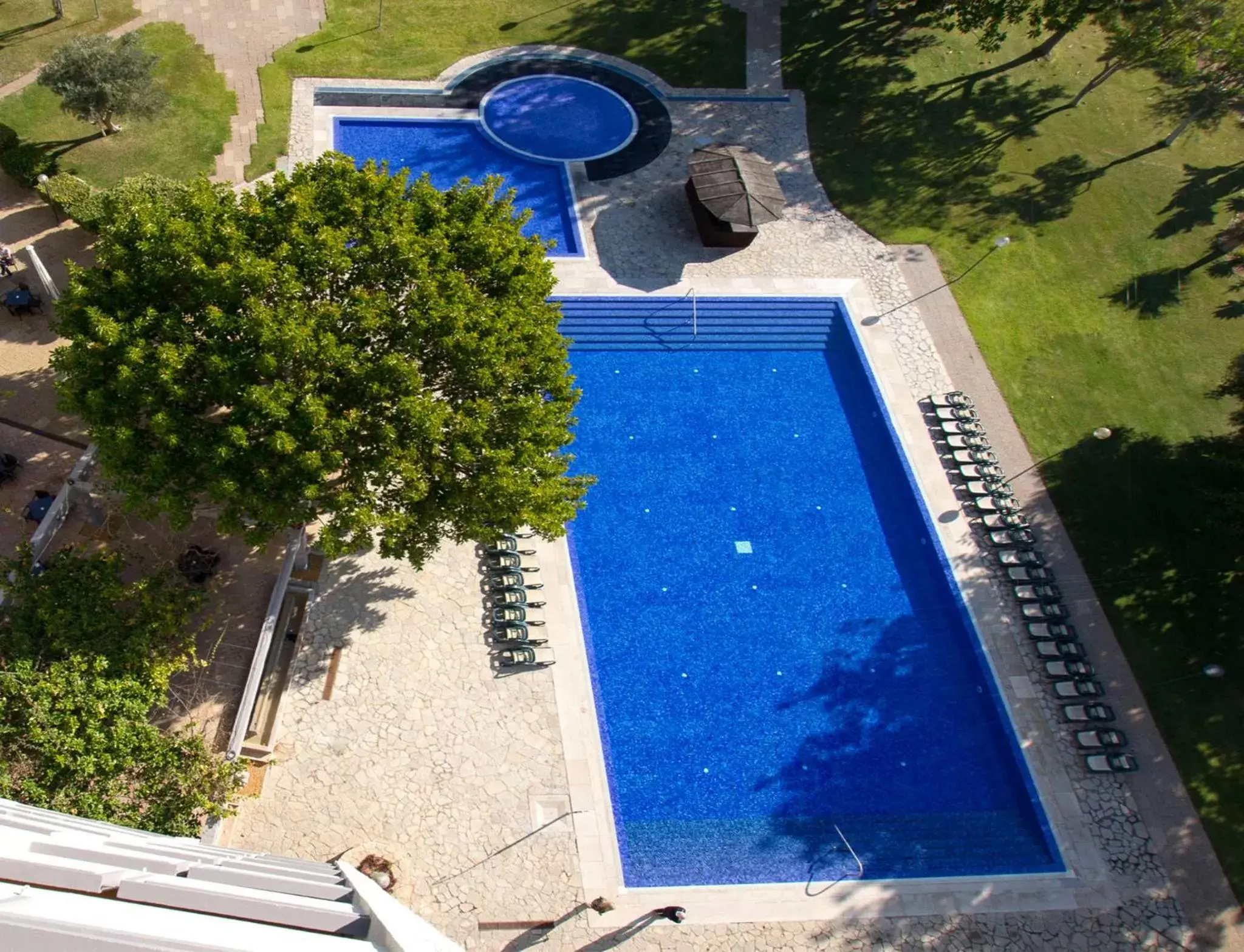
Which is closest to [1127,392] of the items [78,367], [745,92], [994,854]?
[994,854]

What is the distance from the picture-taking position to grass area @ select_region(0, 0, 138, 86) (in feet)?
104

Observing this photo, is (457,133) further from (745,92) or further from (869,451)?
(869,451)

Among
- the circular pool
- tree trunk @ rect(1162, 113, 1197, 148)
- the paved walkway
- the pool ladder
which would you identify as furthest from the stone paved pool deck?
tree trunk @ rect(1162, 113, 1197, 148)

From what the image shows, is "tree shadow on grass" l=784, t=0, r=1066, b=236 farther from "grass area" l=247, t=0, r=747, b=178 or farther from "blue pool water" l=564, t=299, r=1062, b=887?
"blue pool water" l=564, t=299, r=1062, b=887

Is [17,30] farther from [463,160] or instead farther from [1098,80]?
[1098,80]

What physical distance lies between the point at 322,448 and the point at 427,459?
238cm

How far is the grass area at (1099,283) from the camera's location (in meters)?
24.7

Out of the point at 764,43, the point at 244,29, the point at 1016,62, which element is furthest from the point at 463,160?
the point at 1016,62

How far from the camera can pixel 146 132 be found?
1193 inches

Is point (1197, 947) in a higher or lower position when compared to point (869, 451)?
lower

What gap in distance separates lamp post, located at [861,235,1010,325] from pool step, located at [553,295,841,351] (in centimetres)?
135

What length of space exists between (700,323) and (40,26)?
3030cm

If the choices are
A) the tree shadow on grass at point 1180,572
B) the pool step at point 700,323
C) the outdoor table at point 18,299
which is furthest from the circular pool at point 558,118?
the tree shadow on grass at point 1180,572

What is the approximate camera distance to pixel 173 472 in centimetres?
1742
